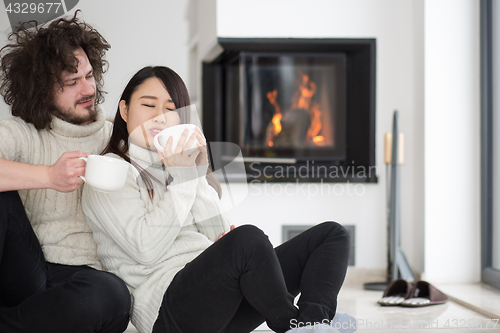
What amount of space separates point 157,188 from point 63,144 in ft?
0.77

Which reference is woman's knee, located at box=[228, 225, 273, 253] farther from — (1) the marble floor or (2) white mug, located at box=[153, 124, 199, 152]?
(1) the marble floor

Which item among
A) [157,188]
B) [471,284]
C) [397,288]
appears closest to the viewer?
[157,188]

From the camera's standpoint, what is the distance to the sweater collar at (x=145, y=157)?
0.95 metres

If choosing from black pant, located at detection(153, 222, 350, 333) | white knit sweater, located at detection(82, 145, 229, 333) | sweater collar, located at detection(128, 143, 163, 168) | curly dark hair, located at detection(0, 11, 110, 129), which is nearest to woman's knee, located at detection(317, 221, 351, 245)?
black pant, located at detection(153, 222, 350, 333)

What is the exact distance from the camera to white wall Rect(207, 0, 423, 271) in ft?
6.81

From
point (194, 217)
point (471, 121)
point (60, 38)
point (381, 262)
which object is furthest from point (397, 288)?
point (60, 38)

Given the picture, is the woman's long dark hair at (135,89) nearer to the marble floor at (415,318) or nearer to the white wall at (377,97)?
the marble floor at (415,318)

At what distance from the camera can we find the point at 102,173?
32.6 inches

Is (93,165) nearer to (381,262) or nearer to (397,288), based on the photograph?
(397,288)

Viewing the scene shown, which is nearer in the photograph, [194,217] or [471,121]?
[194,217]

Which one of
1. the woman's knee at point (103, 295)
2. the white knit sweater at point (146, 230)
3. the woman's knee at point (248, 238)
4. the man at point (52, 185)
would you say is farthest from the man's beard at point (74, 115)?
the woman's knee at point (248, 238)

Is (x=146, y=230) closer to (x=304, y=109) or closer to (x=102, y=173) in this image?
(x=102, y=173)

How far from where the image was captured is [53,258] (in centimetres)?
96

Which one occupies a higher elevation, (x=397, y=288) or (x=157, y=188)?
(x=157, y=188)
